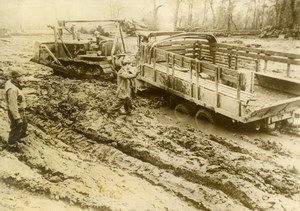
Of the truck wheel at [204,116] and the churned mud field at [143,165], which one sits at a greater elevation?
the truck wheel at [204,116]

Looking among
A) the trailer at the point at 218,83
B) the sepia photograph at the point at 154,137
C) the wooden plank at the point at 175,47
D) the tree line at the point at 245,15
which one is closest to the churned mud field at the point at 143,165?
the sepia photograph at the point at 154,137

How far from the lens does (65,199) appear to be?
15.7 ft

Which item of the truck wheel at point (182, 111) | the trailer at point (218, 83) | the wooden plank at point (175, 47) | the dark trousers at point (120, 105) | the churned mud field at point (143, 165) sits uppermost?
the wooden plank at point (175, 47)

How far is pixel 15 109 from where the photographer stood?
5.71m

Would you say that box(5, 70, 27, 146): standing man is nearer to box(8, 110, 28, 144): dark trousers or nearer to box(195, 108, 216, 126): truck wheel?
box(8, 110, 28, 144): dark trousers

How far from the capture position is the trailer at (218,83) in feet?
20.2

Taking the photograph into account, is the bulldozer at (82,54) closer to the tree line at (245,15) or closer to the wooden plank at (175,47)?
the wooden plank at (175,47)

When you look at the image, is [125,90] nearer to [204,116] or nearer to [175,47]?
[204,116]

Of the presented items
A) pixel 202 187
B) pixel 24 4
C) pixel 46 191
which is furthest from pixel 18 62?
pixel 24 4

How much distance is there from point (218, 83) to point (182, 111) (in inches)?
60.0

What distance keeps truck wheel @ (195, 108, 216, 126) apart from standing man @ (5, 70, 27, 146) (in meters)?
3.38

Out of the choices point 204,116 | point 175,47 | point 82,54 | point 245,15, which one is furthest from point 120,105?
point 245,15

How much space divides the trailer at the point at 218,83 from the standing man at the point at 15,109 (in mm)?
3233

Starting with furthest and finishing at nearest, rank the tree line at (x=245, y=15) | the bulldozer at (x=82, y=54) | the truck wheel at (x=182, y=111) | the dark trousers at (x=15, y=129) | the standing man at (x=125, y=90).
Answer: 1. the tree line at (x=245, y=15)
2. the bulldozer at (x=82, y=54)
3. the truck wheel at (x=182, y=111)
4. the standing man at (x=125, y=90)
5. the dark trousers at (x=15, y=129)
